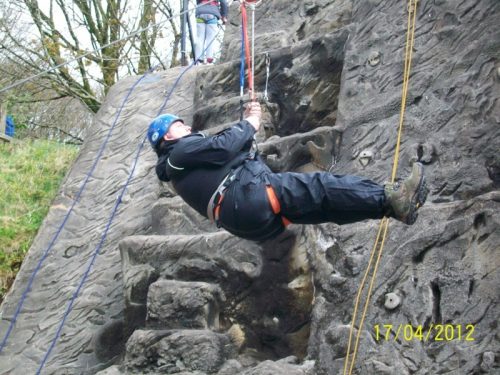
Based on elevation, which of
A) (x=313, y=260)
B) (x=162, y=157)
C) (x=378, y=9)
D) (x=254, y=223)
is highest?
(x=378, y=9)

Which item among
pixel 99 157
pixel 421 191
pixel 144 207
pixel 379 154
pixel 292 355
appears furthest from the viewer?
pixel 99 157

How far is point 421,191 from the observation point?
4188 millimetres

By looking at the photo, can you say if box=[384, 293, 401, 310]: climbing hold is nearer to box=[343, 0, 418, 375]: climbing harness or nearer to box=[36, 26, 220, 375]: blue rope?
box=[343, 0, 418, 375]: climbing harness

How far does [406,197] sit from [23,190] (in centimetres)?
536

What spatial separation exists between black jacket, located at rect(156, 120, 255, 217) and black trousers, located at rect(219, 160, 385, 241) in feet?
0.33

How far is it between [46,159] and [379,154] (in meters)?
4.82

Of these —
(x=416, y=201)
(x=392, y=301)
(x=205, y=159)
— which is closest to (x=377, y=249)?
(x=392, y=301)

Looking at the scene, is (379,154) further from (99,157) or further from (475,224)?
(99,157)

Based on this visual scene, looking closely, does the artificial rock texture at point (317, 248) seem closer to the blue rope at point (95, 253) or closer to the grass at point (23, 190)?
the blue rope at point (95, 253)

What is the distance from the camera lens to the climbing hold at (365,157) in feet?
18.9

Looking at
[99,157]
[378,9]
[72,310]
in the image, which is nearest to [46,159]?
[99,157]

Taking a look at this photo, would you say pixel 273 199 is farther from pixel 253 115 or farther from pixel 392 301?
pixel 392 301

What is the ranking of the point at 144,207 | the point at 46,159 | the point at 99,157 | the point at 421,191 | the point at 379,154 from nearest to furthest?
the point at 421,191 < the point at 379,154 < the point at 144,207 < the point at 99,157 < the point at 46,159

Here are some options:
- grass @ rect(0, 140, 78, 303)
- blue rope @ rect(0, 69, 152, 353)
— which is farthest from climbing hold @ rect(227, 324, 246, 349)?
grass @ rect(0, 140, 78, 303)
